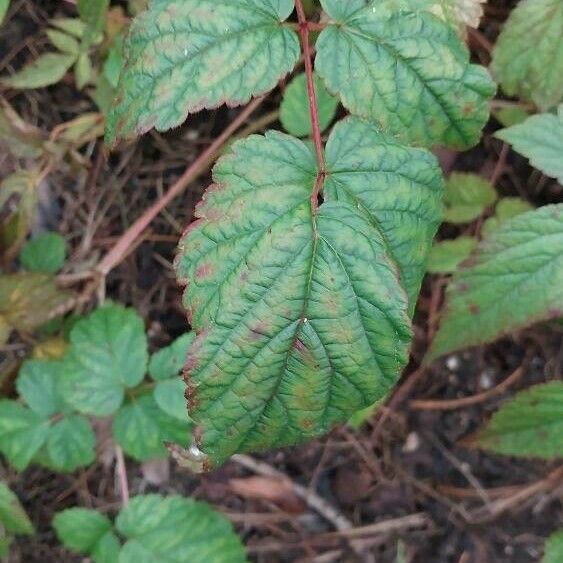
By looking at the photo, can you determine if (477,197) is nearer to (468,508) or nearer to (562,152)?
(562,152)

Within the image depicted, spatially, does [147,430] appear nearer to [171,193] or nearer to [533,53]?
[171,193]

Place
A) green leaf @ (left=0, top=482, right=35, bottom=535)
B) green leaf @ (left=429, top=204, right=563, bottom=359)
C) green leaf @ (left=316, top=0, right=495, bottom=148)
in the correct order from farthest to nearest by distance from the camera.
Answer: green leaf @ (left=0, top=482, right=35, bottom=535) → green leaf @ (left=429, top=204, right=563, bottom=359) → green leaf @ (left=316, top=0, right=495, bottom=148)

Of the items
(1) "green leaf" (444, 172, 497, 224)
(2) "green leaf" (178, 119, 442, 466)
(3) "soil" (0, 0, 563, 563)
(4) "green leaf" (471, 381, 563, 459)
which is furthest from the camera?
(3) "soil" (0, 0, 563, 563)

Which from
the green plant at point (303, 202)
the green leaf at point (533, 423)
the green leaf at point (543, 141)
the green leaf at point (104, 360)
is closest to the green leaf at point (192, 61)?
the green plant at point (303, 202)

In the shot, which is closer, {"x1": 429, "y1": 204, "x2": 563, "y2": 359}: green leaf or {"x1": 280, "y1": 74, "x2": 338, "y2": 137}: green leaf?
{"x1": 429, "y1": 204, "x2": 563, "y2": 359}: green leaf

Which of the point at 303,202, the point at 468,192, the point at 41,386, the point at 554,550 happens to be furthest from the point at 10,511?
the point at 468,192

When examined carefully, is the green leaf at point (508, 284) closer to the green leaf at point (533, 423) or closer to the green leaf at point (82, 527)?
the green leaf at point (533, 423)

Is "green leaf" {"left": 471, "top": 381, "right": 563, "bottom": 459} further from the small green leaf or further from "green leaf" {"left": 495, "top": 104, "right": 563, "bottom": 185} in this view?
the small green leaf

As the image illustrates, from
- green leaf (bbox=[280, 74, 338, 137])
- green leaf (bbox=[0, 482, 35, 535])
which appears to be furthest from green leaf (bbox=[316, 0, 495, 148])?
green leaf (bbox=[0, 482, 35, 535])
